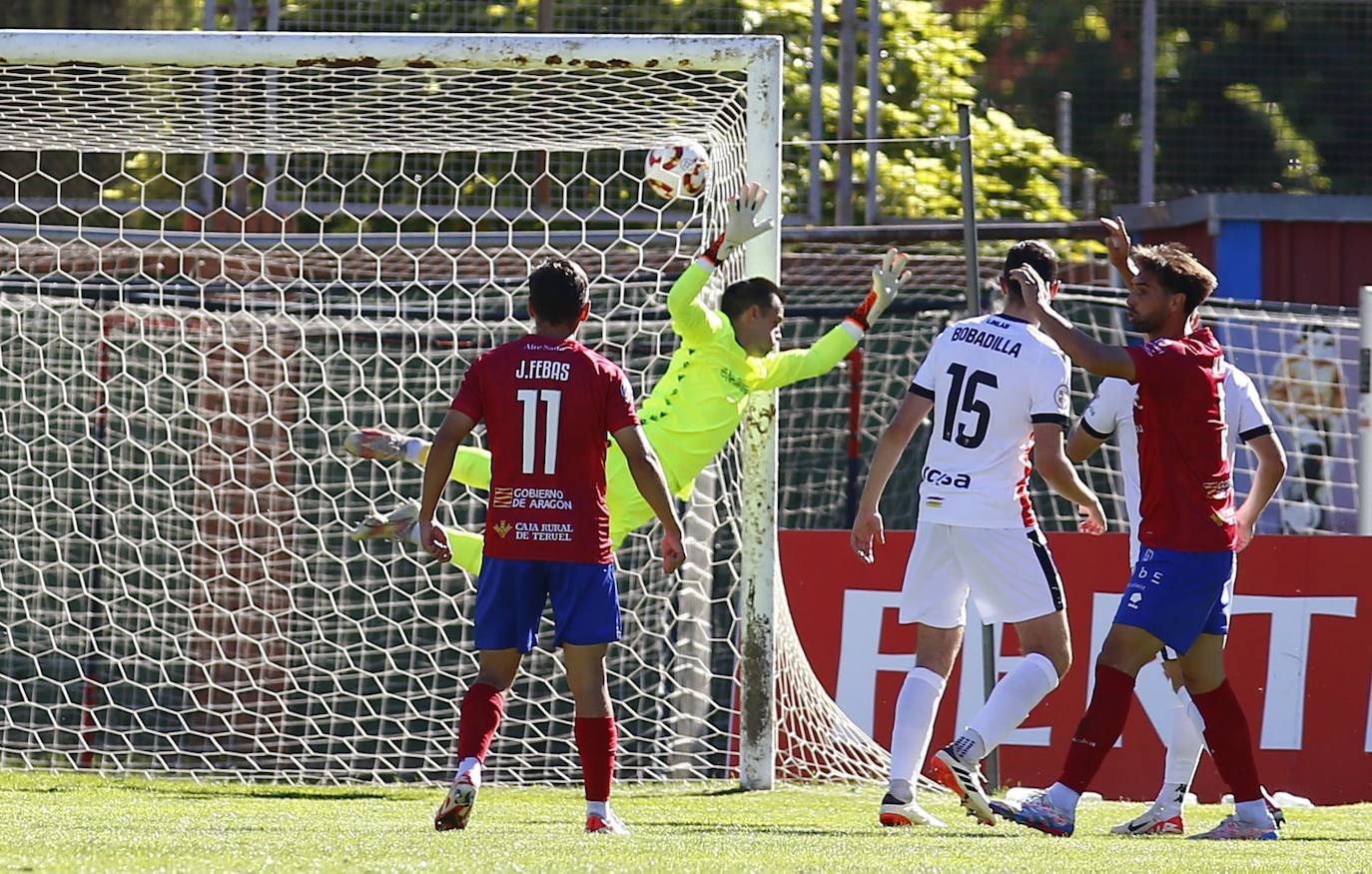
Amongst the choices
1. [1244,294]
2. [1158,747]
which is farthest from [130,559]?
[1244,294]

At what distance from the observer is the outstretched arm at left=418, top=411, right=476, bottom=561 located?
5.88 m

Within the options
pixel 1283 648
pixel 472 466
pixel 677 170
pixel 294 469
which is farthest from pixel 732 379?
pixel 294 469

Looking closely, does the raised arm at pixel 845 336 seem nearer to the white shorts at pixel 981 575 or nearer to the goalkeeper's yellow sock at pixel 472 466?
the goalkeeper's yellow sock at pixel 472 466

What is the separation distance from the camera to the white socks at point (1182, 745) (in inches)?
267

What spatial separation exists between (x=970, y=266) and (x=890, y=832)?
3275mm

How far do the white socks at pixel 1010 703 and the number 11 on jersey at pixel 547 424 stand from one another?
1.59 metres

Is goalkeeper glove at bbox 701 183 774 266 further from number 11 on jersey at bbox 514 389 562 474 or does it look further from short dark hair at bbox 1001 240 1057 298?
number 11 on jersey at bbox 514 389 562 474

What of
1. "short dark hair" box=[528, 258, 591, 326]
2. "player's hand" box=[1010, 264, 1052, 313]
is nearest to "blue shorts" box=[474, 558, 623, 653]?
"short dark hair" box=[528, 258, 591, 326]

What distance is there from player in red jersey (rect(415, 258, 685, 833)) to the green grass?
0.45m

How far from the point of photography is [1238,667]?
9172 millimetres

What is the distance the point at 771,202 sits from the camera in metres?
8.09

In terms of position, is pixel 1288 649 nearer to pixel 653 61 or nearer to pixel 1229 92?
pixel 653 61

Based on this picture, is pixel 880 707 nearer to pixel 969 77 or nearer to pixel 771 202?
pixel 771 202

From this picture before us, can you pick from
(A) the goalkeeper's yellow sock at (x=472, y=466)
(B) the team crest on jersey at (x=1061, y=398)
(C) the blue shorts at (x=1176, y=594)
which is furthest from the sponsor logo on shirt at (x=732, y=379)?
(C) the blue shorts at (x=1176, y=594)
